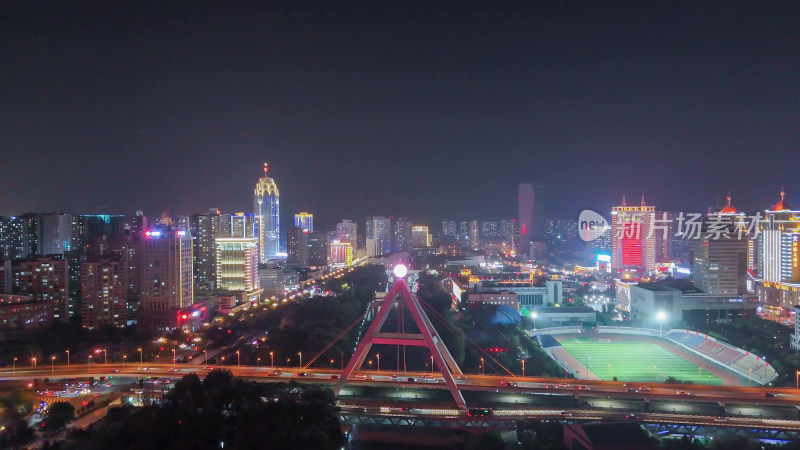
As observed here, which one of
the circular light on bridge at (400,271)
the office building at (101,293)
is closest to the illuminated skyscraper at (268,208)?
the office building at (101,293)

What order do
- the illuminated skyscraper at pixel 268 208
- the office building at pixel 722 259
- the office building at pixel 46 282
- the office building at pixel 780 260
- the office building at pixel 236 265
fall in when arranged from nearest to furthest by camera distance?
the office building at pixel 46 282 < the office building at pixel 780 260 < the office building at pixel 722 259 < the office building at pixel 236 265 < the illuminated skyscraper at pixel 268 208

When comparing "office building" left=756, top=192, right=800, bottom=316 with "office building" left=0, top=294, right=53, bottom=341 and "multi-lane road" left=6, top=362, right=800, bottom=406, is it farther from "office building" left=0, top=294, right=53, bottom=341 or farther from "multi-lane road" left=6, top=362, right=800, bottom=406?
"office building" left=0, top=294, right=53, bottom=341

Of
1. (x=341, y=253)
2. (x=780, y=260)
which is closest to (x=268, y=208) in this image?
(x=341, y=253)

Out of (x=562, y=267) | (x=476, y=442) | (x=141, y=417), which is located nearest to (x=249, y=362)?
(x=141, y=417)

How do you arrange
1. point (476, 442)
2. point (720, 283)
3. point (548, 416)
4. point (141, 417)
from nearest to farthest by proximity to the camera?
point (141, 417) < point (476, 442) < point (548, 416) < point (720, 283)

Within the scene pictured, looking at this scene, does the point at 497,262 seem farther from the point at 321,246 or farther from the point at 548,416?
the point at 548,416

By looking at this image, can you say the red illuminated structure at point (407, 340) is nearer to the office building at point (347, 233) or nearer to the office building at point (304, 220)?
the office building at point (347, 233)

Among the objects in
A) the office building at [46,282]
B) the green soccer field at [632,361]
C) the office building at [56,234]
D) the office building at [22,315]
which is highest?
the office building at [56,234]
